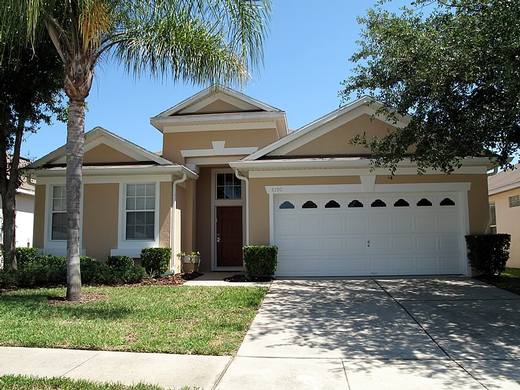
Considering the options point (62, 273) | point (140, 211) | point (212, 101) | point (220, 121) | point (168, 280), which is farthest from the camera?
point (212, 101)

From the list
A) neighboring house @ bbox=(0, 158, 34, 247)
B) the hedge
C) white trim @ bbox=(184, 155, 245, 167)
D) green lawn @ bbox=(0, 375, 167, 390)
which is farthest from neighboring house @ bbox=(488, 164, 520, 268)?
neighboring house @ bbox=(0, 158, 34, 247)

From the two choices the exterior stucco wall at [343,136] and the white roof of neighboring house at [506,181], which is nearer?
the exterior stucco wall at [343,136]

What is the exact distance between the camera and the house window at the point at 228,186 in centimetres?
1769

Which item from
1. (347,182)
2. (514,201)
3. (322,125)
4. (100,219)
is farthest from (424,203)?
(100,219)

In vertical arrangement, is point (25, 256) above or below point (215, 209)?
below

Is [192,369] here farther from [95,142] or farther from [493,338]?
[95,142]

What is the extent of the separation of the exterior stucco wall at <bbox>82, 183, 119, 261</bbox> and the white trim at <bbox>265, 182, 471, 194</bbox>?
4.95 meters

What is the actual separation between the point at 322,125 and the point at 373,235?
364cm

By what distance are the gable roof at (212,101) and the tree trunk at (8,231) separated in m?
5.59

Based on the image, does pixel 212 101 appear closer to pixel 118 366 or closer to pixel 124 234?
pixel 124 234

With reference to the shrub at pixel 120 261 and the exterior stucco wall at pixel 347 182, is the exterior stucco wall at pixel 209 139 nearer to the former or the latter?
the exterior stucco wall at pixel 347 182

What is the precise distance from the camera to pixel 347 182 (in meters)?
14.3

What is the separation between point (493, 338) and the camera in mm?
7188

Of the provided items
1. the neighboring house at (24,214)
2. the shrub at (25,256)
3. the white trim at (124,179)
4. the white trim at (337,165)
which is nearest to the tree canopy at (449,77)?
the white trim at (337,165)
